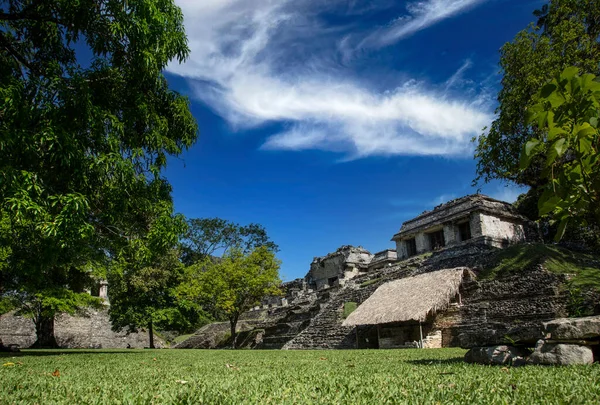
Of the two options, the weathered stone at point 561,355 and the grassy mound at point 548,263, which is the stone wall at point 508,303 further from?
the weathered stone at point 561,355

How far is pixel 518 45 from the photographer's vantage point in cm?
1792

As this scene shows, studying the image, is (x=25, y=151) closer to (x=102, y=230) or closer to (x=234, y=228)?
(x=102, y=230)

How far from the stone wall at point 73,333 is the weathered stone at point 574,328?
97.1 feet

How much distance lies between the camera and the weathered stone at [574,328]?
4.72 metres

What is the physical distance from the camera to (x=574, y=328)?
4840 millimetres

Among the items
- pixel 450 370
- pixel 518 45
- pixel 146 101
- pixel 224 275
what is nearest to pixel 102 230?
pixel 146 101

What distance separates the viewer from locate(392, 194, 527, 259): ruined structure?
2302cm

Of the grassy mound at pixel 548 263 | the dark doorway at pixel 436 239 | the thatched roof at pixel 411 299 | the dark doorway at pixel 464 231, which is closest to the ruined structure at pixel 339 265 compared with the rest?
the dark doorway at pixel 436 239

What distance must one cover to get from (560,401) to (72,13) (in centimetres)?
956

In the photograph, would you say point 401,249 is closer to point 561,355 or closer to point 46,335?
point 46,335

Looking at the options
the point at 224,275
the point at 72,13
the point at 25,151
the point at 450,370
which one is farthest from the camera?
the point at 224,275

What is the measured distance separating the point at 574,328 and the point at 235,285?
20.5m

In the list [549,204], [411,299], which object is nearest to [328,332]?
[411,299]

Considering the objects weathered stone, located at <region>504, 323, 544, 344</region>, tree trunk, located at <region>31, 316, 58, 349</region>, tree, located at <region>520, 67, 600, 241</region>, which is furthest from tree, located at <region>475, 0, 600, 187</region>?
tree trunk, located at <region>31, 316, 58, 349</region>
